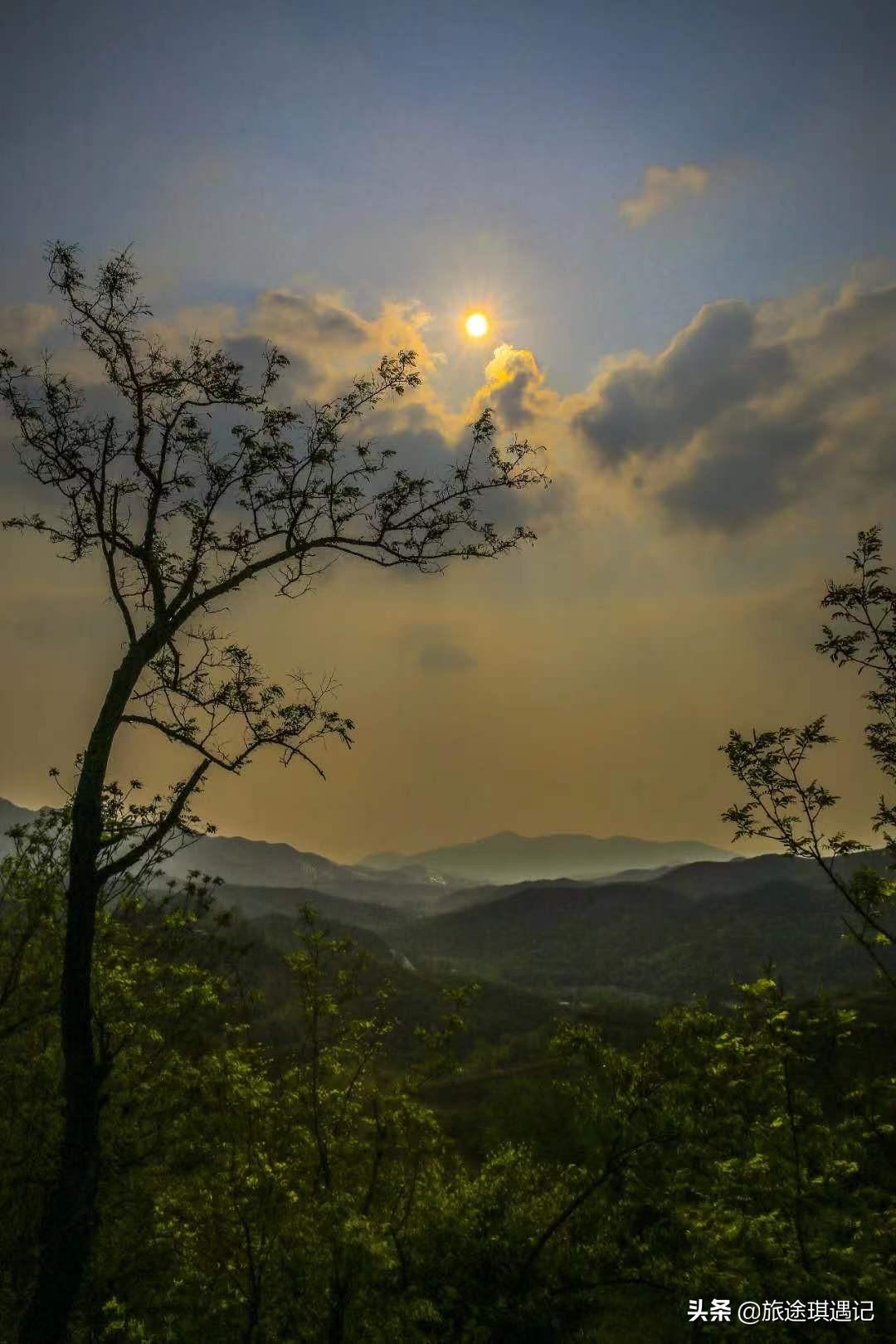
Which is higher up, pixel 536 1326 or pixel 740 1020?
pixel 740 1020

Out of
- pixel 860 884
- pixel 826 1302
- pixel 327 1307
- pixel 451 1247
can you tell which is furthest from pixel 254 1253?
pixel 860 884

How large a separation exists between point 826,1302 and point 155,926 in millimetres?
15070

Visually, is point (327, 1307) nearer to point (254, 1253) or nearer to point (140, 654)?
point (254, 1253)

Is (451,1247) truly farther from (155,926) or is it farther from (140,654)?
(140,654)

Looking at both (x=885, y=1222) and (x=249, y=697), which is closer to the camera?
(x=885, y=1222)

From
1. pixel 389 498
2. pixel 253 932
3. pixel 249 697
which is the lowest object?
pixel 253 932

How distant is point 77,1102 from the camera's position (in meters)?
9.71

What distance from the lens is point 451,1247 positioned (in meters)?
12.2

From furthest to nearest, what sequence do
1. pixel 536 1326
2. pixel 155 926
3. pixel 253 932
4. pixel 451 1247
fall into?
1. pixel 253 932
2. pixel 155 926
3. pixel 451 1247
4. pixel 536 1326

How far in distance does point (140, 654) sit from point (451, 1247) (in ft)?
39.6

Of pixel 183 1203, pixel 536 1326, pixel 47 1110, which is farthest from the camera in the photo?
pixel 47 1110

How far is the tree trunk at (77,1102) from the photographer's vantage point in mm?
9180

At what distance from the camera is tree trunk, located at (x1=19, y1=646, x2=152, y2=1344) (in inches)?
361

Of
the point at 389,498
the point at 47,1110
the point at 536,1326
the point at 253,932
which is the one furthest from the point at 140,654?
the point at 253,932
